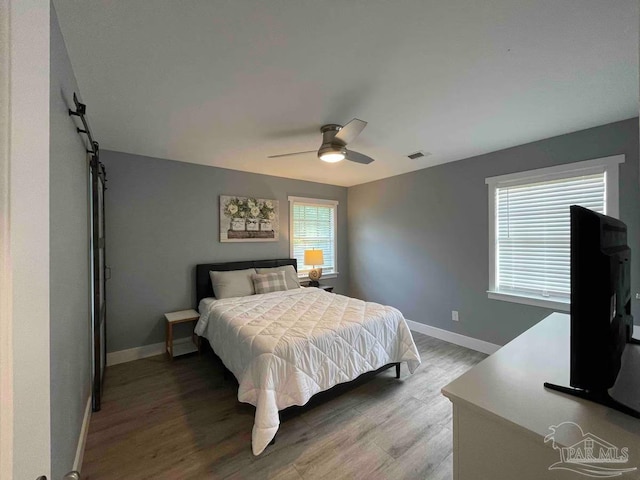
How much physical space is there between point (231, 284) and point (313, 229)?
1.93 metres

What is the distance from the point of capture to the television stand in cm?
84

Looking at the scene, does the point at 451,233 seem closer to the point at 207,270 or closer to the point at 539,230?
the point at 539,230

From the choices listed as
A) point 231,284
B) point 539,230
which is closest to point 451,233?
Answer: point 539,230

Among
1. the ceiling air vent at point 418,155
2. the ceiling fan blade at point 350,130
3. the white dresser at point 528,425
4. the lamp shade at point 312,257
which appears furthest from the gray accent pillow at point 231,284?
the white dresser at point 528,425

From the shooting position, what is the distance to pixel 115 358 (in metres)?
3.10

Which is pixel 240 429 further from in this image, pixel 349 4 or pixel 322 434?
pixel 349 4

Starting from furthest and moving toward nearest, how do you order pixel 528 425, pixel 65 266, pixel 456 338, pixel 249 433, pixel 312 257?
pixel 312 257
pixel 456 338
pixel 249 433
pixel 65 266
pixel 528 425

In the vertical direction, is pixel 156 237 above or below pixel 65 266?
above

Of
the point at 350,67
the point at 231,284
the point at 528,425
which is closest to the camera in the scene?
the point at 528,425

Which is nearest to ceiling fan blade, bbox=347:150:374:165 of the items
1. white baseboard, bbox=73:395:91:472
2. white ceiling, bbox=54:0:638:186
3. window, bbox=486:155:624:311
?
white ceiling, bbox=54:0:638:186

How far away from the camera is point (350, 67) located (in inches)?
66.9

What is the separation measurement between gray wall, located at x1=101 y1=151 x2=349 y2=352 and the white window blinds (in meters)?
3.48

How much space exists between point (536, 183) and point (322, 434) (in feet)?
10.8

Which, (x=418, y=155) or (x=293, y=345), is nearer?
(x=293, y=345)
